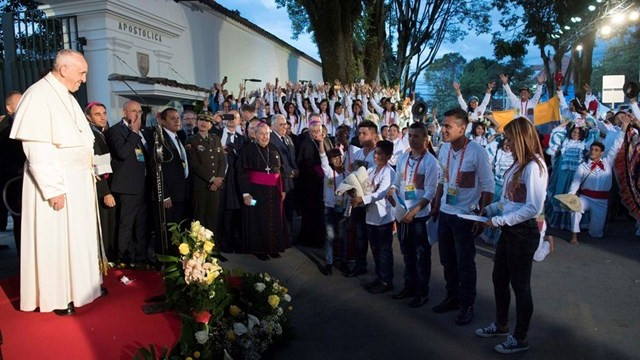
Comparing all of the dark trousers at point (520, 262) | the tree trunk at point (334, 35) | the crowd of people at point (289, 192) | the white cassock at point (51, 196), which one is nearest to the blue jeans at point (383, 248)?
the crowd of people at point (289, 192)

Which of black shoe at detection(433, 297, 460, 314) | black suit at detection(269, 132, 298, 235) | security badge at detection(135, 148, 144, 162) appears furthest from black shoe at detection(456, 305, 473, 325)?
security badge at detection(135, 148, 144, 162)

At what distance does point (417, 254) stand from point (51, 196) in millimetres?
3386

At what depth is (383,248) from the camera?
17.0 ft

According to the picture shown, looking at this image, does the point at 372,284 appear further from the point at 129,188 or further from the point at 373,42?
the point at 373,42

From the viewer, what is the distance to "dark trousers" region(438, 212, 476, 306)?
427cm

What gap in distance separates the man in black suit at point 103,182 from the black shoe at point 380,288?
9.93 feet

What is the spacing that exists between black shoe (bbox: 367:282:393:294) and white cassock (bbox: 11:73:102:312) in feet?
9.37

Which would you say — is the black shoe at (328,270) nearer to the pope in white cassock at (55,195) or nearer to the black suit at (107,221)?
the black suit at (107,221)

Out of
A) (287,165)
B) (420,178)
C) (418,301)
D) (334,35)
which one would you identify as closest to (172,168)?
(287,165)

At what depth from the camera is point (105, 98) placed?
9.63 m

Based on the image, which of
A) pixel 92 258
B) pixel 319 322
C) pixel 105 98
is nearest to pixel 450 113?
pixel 319 322

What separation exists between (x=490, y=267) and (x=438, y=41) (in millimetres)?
24668

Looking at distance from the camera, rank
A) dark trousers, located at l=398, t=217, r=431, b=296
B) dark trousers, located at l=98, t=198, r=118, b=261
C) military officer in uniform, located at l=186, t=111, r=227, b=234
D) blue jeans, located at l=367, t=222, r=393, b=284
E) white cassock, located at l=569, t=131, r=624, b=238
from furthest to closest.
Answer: white cassock, located at l=569, t=131, r=624, b=238
military officer in uniform, located at l=186, t=111, r=227, b=234
dark trousers, located at l=98, t=198, r=118, b=261
blue jeans, located at l=367, t=222, r=393, b=284
dark trousers, located at l=398, t=217, r=431, b=296

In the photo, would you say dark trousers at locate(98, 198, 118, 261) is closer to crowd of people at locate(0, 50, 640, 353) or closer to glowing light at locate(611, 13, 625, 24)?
crowd of people at locate(0, 50, 640, 353)
